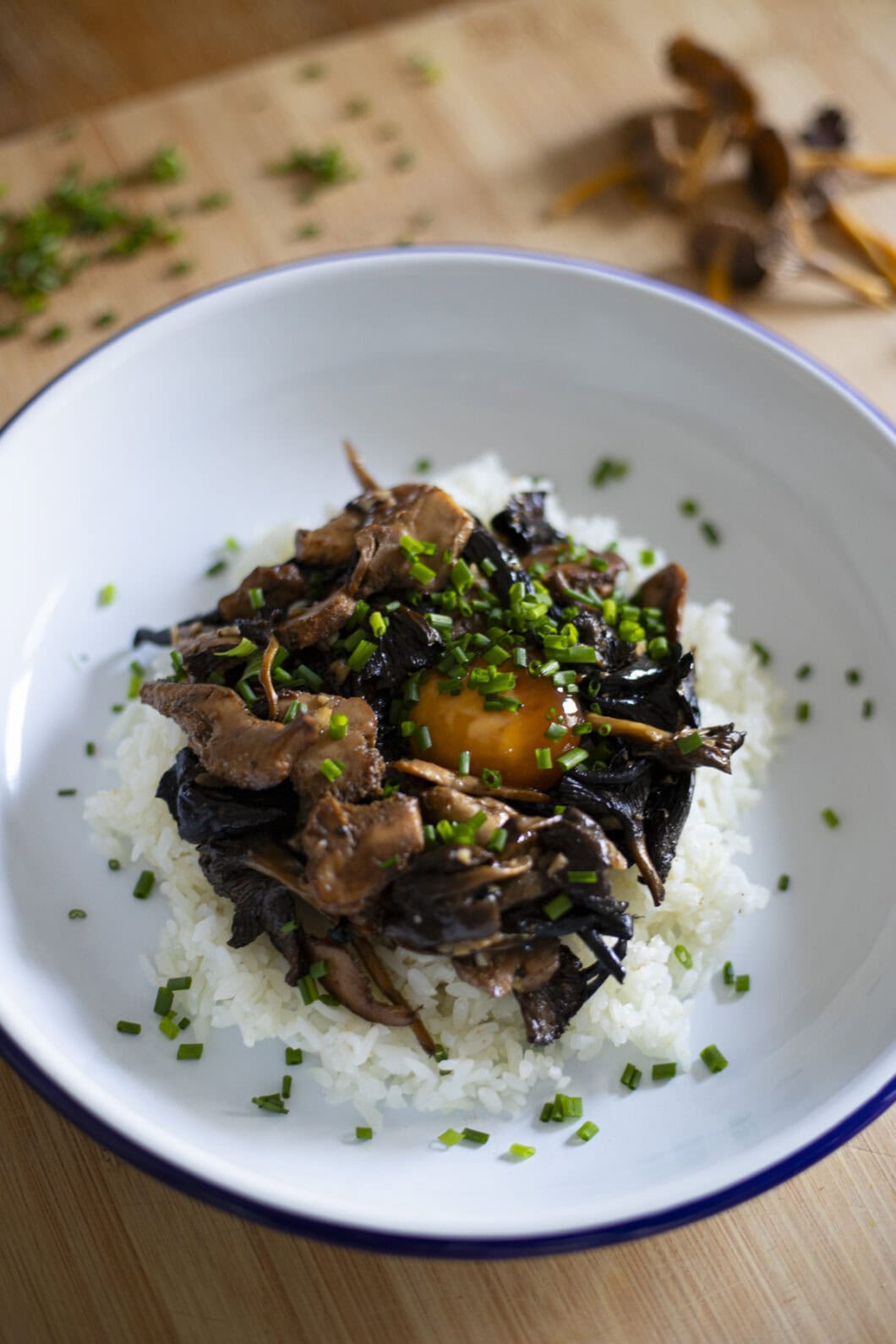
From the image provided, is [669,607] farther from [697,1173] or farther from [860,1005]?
[697,1173]

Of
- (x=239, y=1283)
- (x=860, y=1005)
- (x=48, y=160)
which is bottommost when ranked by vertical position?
(x=860, y=1005)

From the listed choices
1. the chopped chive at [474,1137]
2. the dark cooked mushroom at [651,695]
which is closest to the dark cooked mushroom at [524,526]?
the dark cooked mushroom at [651,695]

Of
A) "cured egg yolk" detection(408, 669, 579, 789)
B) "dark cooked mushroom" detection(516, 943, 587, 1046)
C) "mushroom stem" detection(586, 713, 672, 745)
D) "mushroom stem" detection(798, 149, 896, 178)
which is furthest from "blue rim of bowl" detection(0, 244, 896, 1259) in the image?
"mushroom stem" detection(798, 149, 896, 178)

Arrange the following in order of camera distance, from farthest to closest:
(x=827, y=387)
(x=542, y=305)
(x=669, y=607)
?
(x=542, y=305) → (x=827, y=387) → (x=669, y=607)

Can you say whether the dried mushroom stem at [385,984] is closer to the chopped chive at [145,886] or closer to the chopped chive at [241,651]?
the chopped chive at [145,886]

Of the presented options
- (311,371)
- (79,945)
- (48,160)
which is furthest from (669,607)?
(48,160)

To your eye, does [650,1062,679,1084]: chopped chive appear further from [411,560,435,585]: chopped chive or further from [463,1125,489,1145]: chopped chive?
[411,560,435,585]: chopped chive
